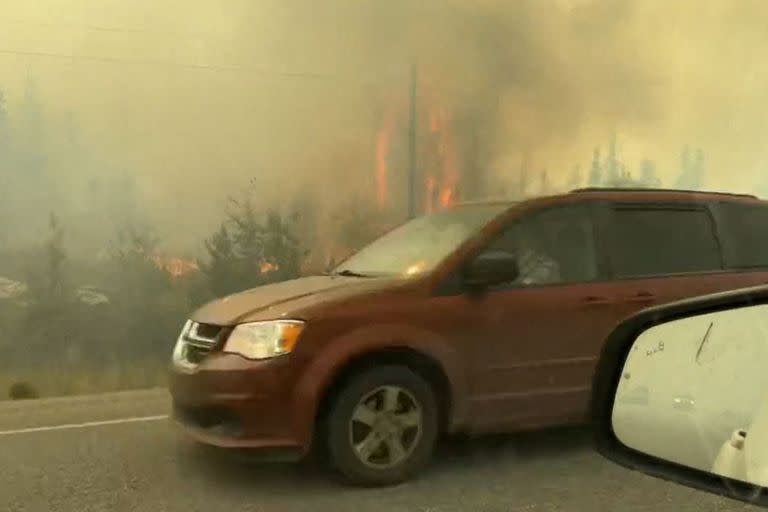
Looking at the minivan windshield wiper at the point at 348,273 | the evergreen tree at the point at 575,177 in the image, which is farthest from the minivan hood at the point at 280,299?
the evergreen tree at the point at 575,177

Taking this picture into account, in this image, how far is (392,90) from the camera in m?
16.4

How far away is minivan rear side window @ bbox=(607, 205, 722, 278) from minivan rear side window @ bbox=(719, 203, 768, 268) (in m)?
0.09

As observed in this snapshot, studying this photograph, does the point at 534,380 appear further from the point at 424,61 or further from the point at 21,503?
the point at 424,61

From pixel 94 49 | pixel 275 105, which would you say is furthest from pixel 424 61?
pixel 94 49

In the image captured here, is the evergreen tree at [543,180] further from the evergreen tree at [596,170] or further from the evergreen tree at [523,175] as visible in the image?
the evergreen tree at [596,170]

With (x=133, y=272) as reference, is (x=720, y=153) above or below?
above

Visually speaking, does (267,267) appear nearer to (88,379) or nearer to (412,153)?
(412,153)

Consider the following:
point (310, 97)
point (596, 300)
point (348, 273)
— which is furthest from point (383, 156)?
point (596, 300)

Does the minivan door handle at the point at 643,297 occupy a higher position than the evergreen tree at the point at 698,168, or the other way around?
the evergreen tree at the point at 698,168

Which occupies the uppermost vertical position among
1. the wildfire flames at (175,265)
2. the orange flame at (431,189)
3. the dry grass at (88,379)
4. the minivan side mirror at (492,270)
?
the orange flame at (431,189)

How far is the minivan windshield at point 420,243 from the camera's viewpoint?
4.46m

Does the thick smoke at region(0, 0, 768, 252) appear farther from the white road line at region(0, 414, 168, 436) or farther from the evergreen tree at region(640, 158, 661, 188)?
the white road line at region(0, 414, 168, 436)

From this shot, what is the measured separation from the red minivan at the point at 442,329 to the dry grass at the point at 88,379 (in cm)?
379

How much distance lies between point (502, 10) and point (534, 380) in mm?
13312
